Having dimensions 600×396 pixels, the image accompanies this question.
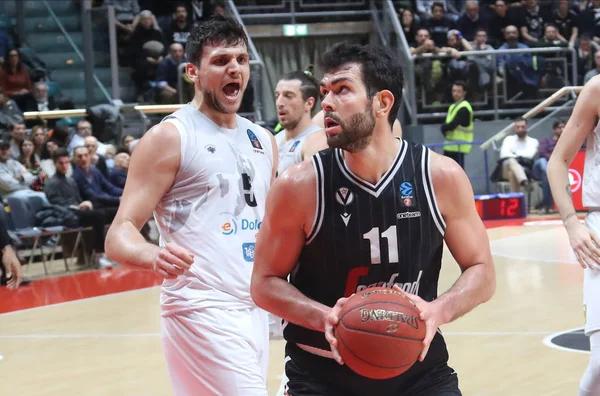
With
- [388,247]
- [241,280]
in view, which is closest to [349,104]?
[388,247]

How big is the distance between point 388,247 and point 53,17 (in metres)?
13.8

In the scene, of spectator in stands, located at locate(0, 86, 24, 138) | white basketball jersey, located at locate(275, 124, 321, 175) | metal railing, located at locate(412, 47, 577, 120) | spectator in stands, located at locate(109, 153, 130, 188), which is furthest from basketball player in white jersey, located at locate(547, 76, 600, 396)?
metal railing, located at locate(412, 47, 577, 120)

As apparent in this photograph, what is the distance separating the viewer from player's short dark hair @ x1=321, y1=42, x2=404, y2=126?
301 cm

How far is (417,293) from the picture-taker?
3098 mm

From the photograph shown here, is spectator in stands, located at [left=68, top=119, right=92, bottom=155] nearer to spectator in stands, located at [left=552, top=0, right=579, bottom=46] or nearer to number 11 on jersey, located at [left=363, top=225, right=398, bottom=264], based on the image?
spectator in stands, located at [left=552, top=0, right=579, bottom=46]

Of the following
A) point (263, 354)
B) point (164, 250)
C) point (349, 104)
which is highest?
point (349, 104)

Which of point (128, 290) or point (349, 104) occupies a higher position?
point (349, 104)

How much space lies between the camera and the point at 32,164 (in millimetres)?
12852

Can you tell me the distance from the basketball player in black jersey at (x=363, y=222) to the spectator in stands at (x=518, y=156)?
14.0 metres

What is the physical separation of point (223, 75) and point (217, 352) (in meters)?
1.13

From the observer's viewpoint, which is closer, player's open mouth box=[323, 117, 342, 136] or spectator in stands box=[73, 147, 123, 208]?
player's open mouth box=[323, 117, 342, 136]

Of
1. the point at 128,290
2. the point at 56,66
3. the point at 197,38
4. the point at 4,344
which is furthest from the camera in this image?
the point at 56,66

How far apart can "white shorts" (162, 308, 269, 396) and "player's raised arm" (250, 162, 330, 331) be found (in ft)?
2.35

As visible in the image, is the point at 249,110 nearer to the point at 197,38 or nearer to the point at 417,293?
the point at 197,38
